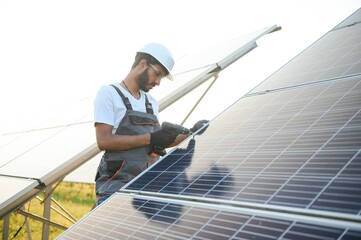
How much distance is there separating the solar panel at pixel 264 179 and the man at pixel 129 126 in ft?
1.86

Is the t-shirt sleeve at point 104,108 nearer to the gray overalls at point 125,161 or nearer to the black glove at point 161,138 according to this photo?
the gray overalls at point 125,161

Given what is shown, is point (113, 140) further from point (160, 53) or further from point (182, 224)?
point (182, 224)

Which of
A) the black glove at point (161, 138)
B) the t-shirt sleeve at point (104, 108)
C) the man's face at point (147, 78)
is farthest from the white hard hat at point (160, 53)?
the black glove at point (161, 138)

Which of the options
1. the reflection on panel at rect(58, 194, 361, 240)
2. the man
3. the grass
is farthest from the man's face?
the grass

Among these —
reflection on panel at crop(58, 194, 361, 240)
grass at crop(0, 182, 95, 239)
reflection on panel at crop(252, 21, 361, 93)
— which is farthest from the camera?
grass at crop(0, 182, 95, 239)

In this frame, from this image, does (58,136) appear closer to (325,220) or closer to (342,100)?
(342,100)

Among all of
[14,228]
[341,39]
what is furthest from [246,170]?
[14,228]

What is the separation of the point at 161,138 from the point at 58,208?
1546 centimetres

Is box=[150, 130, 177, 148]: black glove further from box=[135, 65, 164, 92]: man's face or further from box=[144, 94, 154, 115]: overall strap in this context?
box=[135, 65, 164, 92]: man's face

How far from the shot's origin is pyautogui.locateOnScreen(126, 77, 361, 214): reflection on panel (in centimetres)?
171

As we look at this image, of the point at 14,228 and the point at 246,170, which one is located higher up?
the point at 246,170

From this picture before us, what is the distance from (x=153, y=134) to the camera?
359 cm

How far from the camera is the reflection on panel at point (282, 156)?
171 cm

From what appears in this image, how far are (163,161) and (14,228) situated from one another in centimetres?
1082
